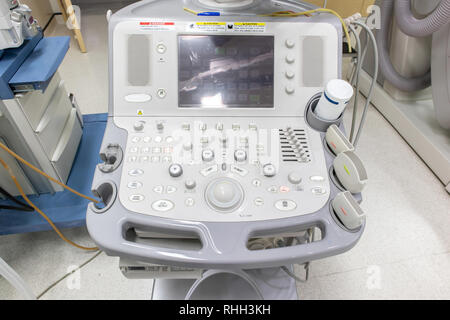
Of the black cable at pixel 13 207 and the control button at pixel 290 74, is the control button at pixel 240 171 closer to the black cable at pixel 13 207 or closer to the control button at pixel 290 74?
the control button at pixel 290 74

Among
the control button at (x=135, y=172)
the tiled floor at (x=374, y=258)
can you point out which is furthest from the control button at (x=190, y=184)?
the tiled floor at (x=374, y=258)

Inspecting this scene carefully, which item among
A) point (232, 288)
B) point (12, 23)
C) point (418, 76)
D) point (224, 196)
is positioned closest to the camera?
point (224, 196)

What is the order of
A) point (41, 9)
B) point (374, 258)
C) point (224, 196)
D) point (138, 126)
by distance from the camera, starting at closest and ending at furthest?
point (224, 196) → point (138, 126) → point (374, 258) → point (41, 9)

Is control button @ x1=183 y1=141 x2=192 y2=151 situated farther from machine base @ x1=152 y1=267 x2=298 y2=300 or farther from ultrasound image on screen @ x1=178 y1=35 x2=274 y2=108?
machine base @ x1=152 y1=267 x2=298 y2=300

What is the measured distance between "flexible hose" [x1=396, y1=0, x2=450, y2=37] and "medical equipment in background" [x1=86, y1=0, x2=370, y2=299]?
0.74 meters

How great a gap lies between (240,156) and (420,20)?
1217 millimetres

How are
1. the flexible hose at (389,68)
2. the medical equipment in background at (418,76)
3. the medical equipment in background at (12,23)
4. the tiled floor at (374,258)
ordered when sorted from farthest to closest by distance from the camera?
the flexible hose at (389,68)
the medical equipment in background at (418,76)
the tiled floor at (374,258)
the medical equipment in background at (12,23)

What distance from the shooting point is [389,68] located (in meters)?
1.67

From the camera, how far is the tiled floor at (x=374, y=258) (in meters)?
1.13

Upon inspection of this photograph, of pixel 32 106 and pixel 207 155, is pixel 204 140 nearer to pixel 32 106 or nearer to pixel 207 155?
pixel 207 155

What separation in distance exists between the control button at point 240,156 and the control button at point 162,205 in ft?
0.58

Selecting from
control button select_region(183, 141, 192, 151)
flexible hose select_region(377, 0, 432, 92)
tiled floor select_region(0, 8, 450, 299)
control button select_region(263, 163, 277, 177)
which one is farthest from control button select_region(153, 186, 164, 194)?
flexible hose select_region(377, 0, 432, 92)

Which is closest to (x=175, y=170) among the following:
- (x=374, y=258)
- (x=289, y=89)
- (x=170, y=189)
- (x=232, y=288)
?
(x=170, y=189)

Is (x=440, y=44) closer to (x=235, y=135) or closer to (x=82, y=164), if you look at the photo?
(x=235, y=135)
